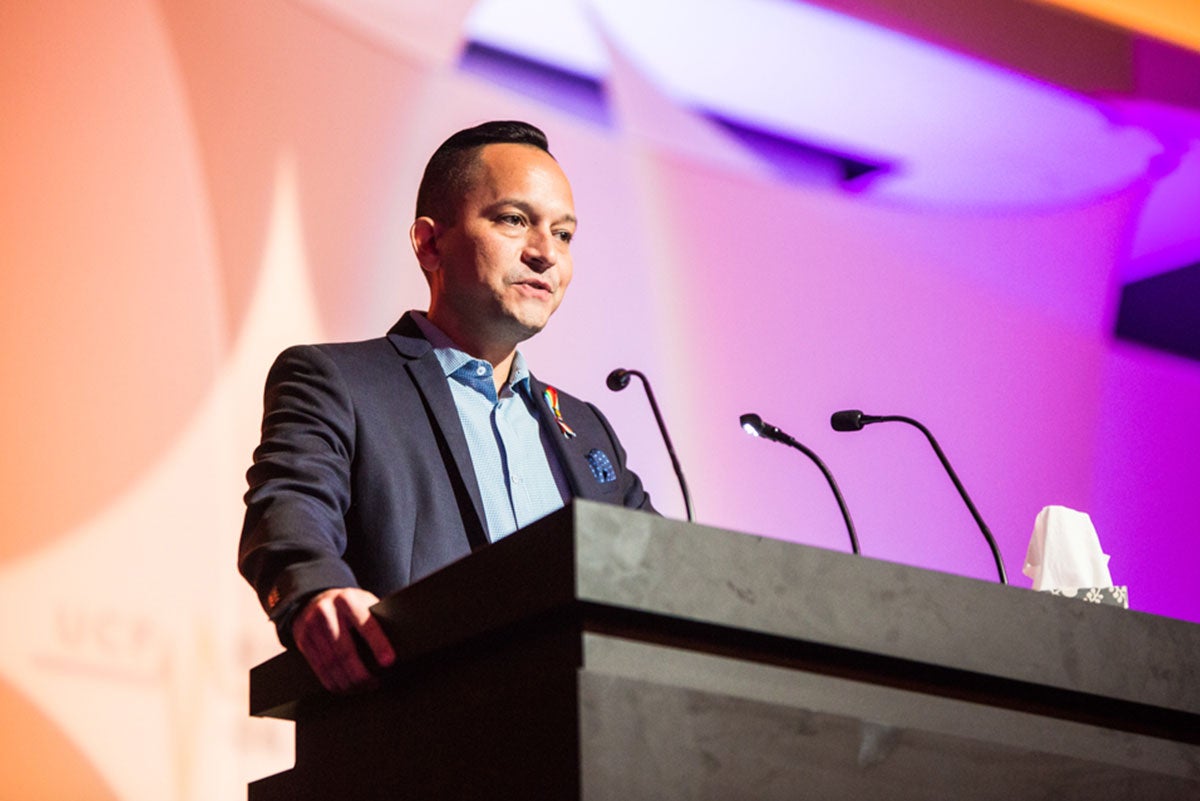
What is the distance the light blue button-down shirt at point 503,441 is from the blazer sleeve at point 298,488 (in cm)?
25

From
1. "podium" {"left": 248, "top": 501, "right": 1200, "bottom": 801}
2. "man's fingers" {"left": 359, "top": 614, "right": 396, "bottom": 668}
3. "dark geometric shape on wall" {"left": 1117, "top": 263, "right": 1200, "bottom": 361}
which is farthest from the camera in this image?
"dark geometric shape on wall" {"left": 1117, "top": 263, "right": 1200, "bottom": 361}

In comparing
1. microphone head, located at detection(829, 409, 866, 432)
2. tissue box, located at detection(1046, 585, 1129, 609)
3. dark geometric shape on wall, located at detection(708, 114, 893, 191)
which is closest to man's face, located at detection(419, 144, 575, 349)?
microphone head, located at detection(829, 409, 866, 432)

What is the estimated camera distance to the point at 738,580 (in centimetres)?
122

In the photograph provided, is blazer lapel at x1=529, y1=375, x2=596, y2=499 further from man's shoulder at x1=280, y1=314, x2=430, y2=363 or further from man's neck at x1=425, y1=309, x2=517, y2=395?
man's shoulder at x1=280, y1=314, x2=430, y2=363

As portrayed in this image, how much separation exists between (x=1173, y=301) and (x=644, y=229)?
7.43 ft

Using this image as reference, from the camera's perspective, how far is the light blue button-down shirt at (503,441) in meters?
2.25

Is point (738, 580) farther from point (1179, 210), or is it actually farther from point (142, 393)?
point (1179, 210)

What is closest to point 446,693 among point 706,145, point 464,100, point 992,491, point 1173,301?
point 464,100

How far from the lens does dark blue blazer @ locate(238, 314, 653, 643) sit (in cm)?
186

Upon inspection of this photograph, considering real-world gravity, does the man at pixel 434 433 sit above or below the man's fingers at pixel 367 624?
above

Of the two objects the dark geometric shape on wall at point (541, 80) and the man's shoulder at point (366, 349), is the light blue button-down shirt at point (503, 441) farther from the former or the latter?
the dark geometric shape on wall at point (541, 80)

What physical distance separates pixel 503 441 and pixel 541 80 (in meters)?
1.79

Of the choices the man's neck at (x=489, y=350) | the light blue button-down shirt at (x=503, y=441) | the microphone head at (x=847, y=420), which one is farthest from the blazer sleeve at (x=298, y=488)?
the microphone head at (x=847, y=420)

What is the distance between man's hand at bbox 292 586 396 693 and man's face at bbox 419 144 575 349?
106 centimetres
